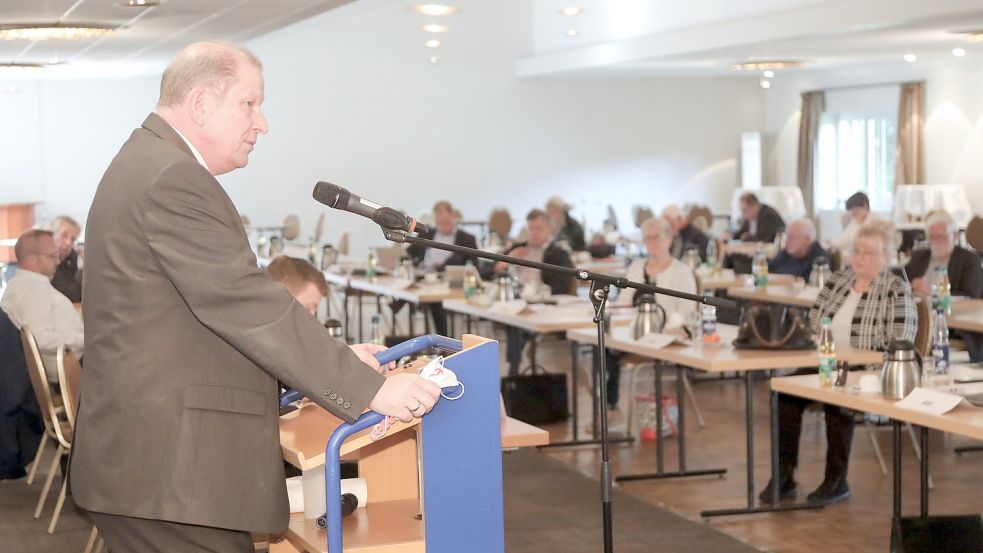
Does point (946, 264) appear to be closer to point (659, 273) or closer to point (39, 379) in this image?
point (659, 273)

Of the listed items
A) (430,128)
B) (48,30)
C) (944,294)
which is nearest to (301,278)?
(944,294)

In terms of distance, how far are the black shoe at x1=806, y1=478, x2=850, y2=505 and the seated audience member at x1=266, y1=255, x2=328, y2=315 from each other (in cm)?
274

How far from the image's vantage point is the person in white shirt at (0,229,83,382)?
625 cm

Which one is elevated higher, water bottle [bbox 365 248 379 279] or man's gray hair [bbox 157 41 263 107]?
man's gray hair [bbox 157 41 263 107]

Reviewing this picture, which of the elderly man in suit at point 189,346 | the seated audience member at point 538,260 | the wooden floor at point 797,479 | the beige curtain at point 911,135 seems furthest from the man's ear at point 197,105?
the beige curtain at point 911,135

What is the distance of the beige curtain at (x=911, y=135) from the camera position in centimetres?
1711

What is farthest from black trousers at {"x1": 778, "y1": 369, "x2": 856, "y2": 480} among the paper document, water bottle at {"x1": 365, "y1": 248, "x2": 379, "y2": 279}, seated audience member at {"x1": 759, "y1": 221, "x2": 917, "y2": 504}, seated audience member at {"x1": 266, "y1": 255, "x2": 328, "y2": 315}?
water bottle at {"x1": 365, "y1": 248, "x2": 379, "y2": 279}

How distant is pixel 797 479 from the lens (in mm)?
6184

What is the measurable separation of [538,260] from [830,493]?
4119 mm

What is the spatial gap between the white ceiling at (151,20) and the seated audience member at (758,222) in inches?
237

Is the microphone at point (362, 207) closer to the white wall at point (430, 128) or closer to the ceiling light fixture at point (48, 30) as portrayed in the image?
the ceiling light fixture at point (48, 30)

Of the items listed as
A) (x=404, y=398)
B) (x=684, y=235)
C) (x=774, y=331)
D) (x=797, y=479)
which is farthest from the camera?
(x=684, y=235)

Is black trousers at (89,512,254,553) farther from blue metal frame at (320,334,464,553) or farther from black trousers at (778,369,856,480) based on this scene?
black trousers at (778,369,856,480)

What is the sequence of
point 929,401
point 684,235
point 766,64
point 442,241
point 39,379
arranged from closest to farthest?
point 929,401, point 39,379, point 442,241, point 684,235, point 766,64
